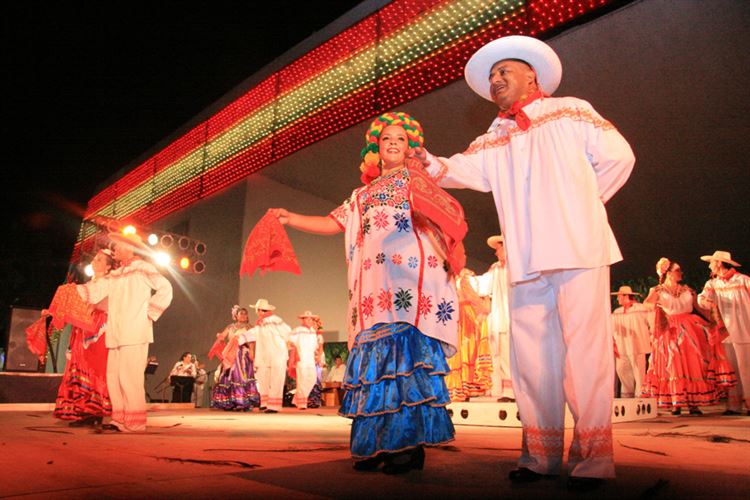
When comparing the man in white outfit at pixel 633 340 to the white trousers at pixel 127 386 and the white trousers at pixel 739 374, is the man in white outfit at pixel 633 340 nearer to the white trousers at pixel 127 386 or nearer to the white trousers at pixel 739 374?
the white trousers at pixel 739 374

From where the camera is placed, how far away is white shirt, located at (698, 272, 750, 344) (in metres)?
7.00

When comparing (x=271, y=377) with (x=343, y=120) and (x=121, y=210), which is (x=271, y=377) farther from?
(x=121, y=210)

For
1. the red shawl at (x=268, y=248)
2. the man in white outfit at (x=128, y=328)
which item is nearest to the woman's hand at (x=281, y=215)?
the red shawl at (x=268, y=248)

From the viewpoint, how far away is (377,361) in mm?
2498

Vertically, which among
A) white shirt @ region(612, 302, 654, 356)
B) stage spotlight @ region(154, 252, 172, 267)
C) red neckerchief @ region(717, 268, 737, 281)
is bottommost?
white shirt @ region(612, 302, 654, 356)

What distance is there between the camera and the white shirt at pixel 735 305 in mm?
7004

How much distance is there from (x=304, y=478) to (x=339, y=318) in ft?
39.9

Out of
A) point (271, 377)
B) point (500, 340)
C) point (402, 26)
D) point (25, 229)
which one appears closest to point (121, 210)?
point (25, 229)

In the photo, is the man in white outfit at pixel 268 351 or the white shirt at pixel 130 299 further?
the man in white outfit at pixel 268 351

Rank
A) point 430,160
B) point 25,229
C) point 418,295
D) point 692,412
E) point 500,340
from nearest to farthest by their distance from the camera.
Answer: point 430,160, point 418,295, point 500,340, point 692,412, point 25,229

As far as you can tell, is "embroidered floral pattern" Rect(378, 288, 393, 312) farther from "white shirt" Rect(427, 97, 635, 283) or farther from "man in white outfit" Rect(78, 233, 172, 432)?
"man in white outfit" Rect(78, 233, 172, 432)

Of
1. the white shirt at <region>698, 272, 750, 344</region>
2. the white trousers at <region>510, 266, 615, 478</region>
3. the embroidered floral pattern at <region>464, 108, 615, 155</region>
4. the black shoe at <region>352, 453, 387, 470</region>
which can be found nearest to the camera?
the white trousers at <region>510, 266, 615, 478</region>

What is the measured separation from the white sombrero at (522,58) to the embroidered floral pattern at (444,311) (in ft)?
3.15

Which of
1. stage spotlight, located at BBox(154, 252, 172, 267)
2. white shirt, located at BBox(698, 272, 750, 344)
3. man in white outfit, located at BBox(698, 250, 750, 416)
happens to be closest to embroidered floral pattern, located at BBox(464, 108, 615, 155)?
man in white outfit, located at BBox(698, 250, 750, 416)
